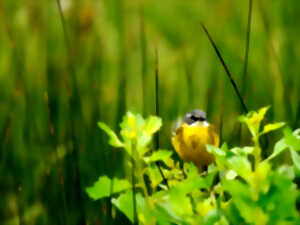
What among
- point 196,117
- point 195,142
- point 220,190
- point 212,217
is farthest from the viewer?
point 196,117

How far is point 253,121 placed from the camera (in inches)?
23.0

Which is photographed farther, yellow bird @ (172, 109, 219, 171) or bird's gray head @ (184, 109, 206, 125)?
bird's gray head @ (184, 109, 206, 125)

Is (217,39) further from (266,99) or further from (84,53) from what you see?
(84,53)

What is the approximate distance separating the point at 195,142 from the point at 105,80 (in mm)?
1312

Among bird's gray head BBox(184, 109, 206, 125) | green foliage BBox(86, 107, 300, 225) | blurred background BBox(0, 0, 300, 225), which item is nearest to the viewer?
green foliage BBox(86, 107, 300, 225)

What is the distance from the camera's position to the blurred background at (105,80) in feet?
4.06

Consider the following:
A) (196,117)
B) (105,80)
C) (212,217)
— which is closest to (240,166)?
(212,217)

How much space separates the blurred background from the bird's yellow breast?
17 centimetres

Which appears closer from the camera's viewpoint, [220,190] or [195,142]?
[220,190]

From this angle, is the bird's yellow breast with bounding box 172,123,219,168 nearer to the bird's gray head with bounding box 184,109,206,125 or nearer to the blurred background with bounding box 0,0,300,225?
the bird's gray head with bounding box 184,109,206,125

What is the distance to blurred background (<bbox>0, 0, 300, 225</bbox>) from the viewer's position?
124 cm

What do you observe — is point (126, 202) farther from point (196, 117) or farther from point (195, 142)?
point (196, 117)

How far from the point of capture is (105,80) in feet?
6.59

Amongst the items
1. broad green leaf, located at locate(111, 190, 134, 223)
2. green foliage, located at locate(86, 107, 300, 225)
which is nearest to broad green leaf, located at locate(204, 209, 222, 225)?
green foliage, located at locate(86, 107, 300, 225)
